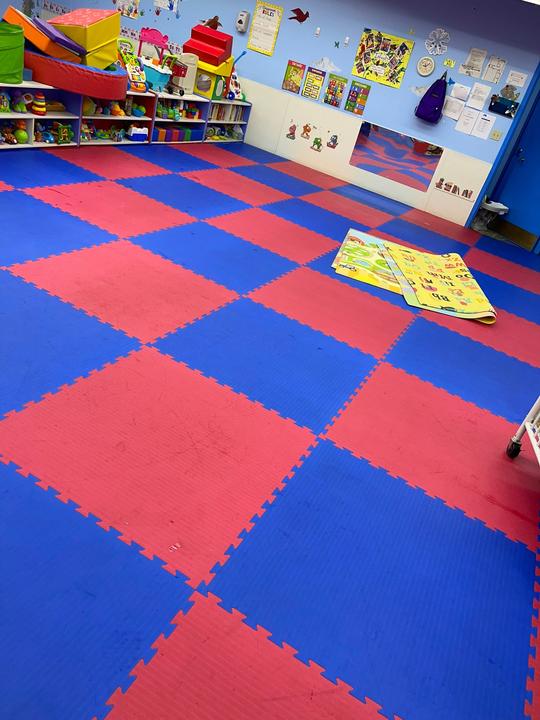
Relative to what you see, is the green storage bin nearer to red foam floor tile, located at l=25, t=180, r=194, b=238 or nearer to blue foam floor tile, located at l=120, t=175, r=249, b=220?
red foam floor tile, located at l=25, t=180, r=194, b=238

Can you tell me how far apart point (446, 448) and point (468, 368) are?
4.07 ft

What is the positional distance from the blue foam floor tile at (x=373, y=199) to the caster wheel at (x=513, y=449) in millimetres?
5949

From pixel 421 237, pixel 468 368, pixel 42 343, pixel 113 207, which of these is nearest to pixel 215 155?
pixel 421 237

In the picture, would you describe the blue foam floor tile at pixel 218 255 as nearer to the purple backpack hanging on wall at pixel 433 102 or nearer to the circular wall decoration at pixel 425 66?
the purple backpack hanging on wall at pixel 433 102

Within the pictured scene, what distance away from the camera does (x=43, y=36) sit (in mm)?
5688

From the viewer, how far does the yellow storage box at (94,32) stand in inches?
234

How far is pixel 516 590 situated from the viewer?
2.38m

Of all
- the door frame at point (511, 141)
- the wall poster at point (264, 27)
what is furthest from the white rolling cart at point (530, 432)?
the wall poster at point (264, 27)

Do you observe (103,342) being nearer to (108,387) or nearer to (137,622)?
(108,387)

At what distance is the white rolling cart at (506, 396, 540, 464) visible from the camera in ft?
9.63

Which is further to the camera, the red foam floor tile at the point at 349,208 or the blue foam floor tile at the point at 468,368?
the red foam floor tile at the point at 349,208

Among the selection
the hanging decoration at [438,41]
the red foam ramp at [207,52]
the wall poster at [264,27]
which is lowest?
the red foam ramp at [207,52]

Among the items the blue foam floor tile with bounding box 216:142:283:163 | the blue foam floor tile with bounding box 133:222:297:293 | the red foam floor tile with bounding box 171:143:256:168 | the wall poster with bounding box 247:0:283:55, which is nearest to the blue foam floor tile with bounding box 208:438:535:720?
the blue foam floor tile with bounding box 133:222:297:293

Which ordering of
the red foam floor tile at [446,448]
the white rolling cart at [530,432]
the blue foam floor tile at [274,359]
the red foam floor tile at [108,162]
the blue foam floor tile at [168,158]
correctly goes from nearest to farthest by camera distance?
the red foam floor tile at [446,448]
the white rolling cart at [530,432]
the blue foam floor tile at [274,359]
the red foam floor tile at [108,162]
the blue foam floor tile at [168,158]
